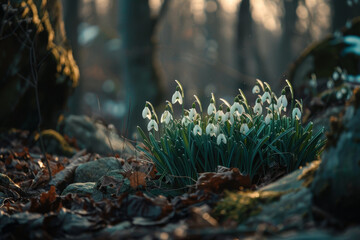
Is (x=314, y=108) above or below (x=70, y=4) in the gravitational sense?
below

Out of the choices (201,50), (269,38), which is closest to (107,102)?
(201,50)

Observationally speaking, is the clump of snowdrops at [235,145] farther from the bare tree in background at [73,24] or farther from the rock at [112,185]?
the bare tree in background at [73,24]

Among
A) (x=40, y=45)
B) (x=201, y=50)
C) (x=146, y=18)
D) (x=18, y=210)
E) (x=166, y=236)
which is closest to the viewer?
(x=166, y=236)

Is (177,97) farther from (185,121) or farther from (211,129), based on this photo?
(211,129)

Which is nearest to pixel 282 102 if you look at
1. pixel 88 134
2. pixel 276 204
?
pixel 276 204

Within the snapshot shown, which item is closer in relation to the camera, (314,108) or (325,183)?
(325,183)

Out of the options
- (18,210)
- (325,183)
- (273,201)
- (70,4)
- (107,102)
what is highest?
(70,4)

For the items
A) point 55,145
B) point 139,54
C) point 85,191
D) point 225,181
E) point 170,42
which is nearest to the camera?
point 225,181

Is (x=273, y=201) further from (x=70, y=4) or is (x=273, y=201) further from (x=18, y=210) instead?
(x=70, y=4)
